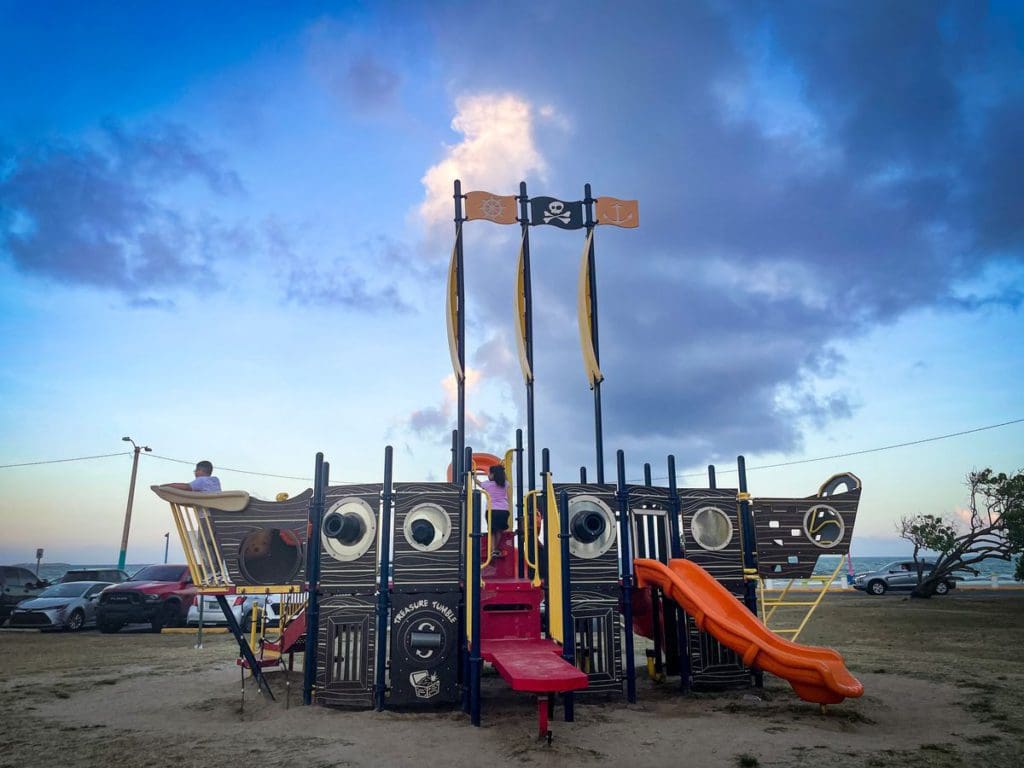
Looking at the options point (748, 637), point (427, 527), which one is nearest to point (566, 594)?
point (427, 527)

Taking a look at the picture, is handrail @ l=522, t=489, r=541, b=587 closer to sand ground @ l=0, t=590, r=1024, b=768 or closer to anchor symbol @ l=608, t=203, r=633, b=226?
sand ground @ l=0, t=590, r=1024, b=768

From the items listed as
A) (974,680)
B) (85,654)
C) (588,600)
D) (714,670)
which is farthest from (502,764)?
(85,654)

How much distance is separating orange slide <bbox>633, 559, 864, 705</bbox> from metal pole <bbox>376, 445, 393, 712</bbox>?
3643 millimetres

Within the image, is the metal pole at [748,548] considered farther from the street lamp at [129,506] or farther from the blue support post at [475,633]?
the street lamp at [129,506]

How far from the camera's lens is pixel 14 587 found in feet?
72.3

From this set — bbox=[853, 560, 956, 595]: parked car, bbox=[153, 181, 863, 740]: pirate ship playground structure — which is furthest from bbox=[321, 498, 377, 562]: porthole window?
bbox=[853, 560, 956, 595]: parked car

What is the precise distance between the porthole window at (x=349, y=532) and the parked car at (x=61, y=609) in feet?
48.5

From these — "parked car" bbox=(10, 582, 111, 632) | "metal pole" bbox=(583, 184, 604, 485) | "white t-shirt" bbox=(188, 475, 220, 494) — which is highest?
"metal pole" bbox=(583, 184, 604, 485)

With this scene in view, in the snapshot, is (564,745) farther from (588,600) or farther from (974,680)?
(974,680)

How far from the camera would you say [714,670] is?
10133 mm

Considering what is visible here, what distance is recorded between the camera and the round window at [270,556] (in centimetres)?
925

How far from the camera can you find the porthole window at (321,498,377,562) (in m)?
9.21

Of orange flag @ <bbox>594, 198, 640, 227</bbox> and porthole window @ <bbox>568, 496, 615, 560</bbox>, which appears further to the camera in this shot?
orange flag @ <bbox>594, 198, 640, 227</bbox>

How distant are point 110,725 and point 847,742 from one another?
804 centimetres
